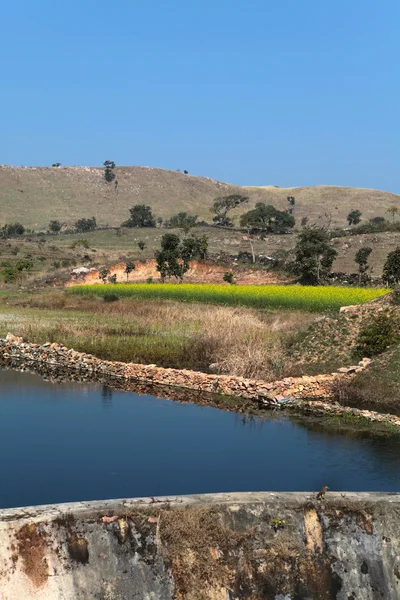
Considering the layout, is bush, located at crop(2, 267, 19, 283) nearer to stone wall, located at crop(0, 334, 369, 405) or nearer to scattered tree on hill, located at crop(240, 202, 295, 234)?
stone wall, located at crop(0, 334, 369, 405)

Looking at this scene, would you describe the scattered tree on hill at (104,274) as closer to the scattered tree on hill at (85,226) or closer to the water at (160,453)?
the water at (160,453)

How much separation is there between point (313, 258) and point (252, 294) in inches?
779

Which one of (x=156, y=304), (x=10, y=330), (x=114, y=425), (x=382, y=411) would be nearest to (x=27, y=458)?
(x=114, y=425)

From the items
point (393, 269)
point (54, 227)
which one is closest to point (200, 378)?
point (393, 269)

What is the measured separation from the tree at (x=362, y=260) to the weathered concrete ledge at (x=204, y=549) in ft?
211

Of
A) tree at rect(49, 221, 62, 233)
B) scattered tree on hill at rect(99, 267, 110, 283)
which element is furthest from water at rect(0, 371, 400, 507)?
tree at rect(49, 221, 62, 233)

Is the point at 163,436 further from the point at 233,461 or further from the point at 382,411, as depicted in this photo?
the point at 382,411

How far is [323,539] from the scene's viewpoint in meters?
10.7

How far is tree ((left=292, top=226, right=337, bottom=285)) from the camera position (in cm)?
7206

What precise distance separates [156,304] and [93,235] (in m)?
70.8

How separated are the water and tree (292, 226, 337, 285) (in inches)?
1920

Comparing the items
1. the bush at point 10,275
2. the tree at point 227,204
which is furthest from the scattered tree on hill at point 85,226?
the bush at point 10,275

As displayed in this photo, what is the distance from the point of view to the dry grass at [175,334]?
28.4 m

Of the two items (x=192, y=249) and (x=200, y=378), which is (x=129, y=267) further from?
(x=200, y=378)
